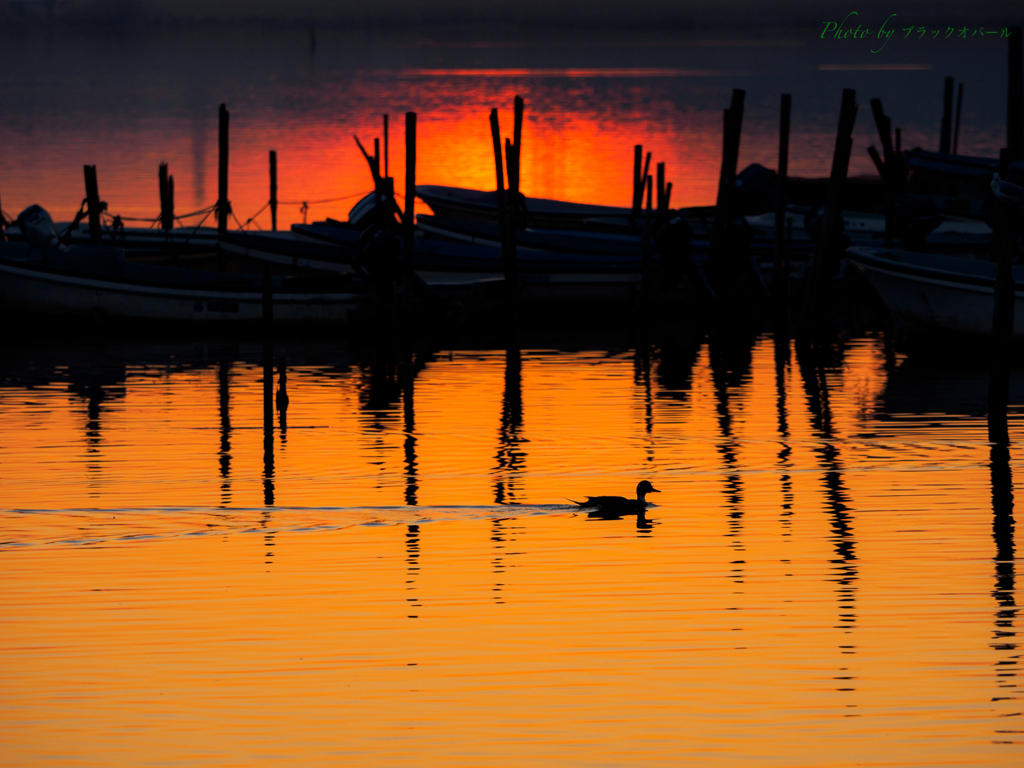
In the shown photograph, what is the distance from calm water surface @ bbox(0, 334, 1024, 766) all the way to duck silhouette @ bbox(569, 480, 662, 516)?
0.47 feet

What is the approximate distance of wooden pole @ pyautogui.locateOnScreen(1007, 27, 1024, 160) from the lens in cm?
3262

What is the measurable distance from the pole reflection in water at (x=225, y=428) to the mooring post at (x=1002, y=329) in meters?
8.38

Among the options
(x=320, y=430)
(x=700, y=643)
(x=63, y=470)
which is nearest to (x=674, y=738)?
(x=700, y=643)

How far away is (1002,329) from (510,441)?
5636 mm

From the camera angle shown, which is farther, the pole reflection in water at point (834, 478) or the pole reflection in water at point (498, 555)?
the pole reflection in water at point (498, 555)

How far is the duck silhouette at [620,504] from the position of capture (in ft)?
47.1

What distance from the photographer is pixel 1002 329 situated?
1806 centimetres

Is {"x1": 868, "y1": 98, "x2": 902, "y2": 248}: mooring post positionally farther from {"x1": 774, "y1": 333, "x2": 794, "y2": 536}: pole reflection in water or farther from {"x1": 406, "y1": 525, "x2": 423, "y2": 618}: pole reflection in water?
{"x1": 406, "y1": 525, "x2": 423, "y2": 618}: pole reflection in water

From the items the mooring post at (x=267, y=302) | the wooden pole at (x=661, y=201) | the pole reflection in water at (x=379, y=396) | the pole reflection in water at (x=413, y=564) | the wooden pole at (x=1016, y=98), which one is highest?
the wooden pole at (x=1016, y=98)

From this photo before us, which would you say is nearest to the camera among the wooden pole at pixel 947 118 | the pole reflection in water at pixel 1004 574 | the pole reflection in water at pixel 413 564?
the pole reflection in water at pixel 1004 574

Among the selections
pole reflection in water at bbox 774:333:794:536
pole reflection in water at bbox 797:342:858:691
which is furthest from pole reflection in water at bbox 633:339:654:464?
pole reflection in water at bbox 797:342:858:691

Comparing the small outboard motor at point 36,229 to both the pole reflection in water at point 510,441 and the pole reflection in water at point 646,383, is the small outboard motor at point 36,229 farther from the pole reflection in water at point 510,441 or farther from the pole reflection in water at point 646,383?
the pole reflection in water at point 646,383

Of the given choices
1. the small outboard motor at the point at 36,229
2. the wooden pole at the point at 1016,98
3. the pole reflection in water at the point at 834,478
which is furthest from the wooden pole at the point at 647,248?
the small outboard motor at the point at 36,229

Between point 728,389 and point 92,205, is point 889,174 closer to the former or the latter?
point 728,389
